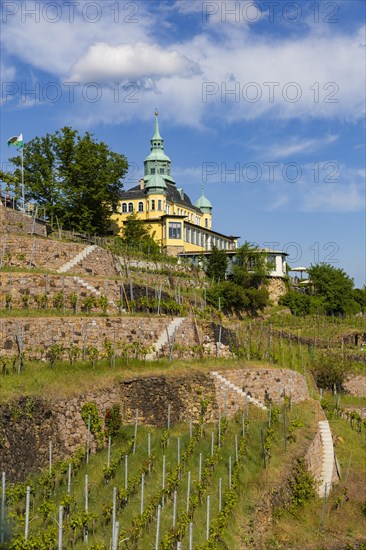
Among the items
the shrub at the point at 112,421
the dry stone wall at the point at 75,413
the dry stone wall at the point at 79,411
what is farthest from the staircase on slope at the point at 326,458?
the shrub at the point at 112,421

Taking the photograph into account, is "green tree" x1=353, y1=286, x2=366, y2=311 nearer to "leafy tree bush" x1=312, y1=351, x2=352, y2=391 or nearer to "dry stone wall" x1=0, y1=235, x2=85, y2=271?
"leafy tree bush" x1=312, y1=351, x2=352, y2=391

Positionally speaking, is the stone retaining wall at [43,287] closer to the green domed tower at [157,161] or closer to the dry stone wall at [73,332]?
the dry stone wall at [73,332]

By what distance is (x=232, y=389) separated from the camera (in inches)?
1059

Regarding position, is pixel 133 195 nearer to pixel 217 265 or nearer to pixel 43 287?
pixel 217 265

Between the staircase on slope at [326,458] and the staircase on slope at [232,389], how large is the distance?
2809mm

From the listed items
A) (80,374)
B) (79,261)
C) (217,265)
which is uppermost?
(217,265)

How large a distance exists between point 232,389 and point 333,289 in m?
36.7

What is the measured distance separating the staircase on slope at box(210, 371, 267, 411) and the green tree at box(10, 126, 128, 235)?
2827 cm

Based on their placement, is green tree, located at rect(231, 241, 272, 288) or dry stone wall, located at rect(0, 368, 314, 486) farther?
green tree, located at rect(231, 241, 272, 288)

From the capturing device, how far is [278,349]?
3975cm

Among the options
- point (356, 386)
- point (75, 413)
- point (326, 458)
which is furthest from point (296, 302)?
point (75, 413)

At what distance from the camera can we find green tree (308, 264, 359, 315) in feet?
198

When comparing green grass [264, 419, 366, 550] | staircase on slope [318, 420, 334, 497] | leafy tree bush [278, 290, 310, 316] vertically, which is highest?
leafy tree bush [278, 290, 310, 316]

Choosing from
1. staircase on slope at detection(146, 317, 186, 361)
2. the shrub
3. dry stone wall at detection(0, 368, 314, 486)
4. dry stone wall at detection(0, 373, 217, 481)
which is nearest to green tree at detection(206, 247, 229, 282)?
staircase on slope at detection(146, 317, 186, 361)
